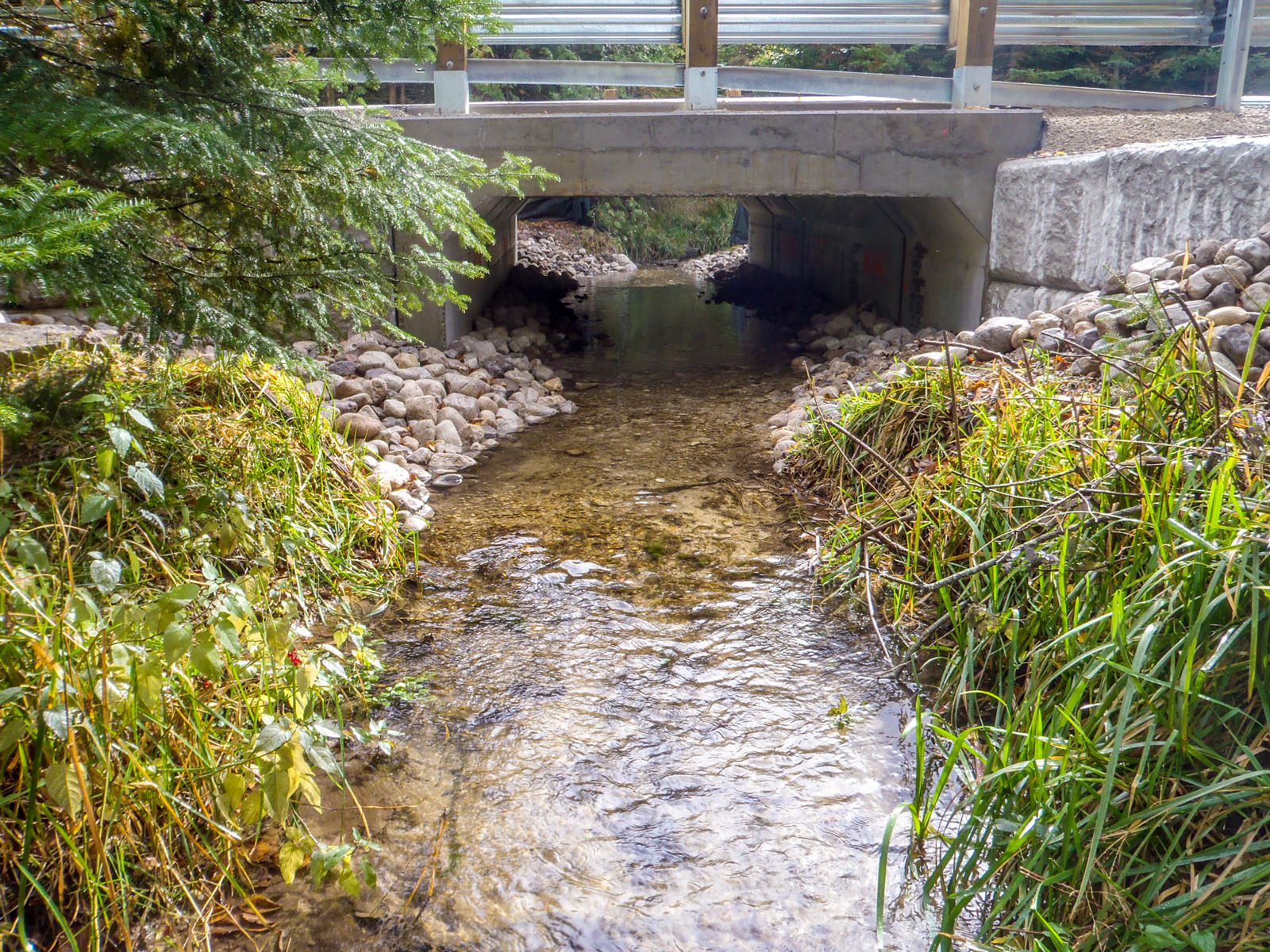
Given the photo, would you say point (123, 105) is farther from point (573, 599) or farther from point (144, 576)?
point (573, 599)

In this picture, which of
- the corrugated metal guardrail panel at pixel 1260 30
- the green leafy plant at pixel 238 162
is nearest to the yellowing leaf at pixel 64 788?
the green leafy plant at pixel 238 162

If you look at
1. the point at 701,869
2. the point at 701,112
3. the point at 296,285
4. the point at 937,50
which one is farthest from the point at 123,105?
the point at 937,50

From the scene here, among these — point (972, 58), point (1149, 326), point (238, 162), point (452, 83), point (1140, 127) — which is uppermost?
point (972, 58)

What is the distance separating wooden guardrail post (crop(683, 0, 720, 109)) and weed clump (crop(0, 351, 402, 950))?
525 centimetres

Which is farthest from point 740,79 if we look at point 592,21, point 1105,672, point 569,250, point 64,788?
point 569,250

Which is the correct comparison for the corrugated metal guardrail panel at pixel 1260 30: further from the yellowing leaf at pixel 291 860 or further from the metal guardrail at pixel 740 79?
the yellowing leaf at pixel 291 860

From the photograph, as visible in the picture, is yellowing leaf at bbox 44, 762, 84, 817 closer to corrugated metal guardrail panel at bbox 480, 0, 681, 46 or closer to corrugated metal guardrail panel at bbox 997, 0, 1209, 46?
corrugated metal guardrail panel at bbox 480, 0, 681, 46

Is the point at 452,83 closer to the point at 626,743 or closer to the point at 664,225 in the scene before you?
the point at 626,743

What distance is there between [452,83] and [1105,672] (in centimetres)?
707

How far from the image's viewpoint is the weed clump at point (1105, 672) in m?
1.97

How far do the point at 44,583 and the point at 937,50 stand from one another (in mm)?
16228

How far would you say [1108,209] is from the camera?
236 inches

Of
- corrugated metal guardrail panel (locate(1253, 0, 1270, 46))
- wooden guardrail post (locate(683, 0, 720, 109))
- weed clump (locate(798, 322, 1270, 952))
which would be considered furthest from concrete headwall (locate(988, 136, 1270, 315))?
corrugated metal guardrail panel (locate(1253, 0, 1270, 46))

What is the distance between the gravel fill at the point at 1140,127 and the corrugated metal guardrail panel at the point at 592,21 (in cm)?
314
